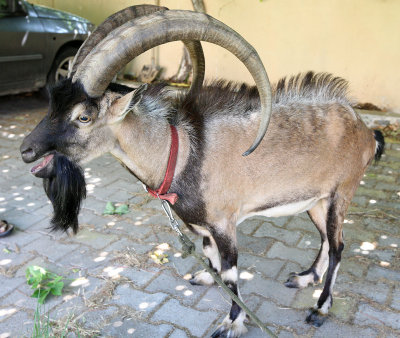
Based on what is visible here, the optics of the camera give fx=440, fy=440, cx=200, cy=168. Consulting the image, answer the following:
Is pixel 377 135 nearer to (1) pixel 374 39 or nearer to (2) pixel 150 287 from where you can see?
(2) pixel 150 287

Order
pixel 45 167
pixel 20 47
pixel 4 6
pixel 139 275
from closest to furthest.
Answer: pixel 45 167
pixel 139 275
pixel 4 6
pixel 20 47

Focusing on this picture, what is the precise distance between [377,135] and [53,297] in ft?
9.56

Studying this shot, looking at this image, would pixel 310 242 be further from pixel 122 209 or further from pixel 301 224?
pixel 122 209

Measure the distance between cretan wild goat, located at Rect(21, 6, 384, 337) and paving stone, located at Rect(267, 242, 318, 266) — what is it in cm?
67

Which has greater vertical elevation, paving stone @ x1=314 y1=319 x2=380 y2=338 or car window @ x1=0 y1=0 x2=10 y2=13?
car window @ x1=0 y1=0 x2=10 y2=13

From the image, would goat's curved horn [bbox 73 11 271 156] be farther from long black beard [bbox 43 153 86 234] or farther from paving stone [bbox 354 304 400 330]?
paving stone [bbox 354 304 400 330]

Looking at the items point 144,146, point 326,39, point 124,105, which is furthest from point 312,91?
point 326,39

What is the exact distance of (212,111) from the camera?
3092 millimetres

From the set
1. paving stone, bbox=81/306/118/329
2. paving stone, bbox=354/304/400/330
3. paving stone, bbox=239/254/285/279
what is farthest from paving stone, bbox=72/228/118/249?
paving stone, bbox=354/304/400/330

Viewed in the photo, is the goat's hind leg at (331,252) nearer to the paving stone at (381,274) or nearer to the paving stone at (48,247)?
the paving stone at (381,274)

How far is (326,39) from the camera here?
791 centimetres

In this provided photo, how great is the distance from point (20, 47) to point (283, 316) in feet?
21.9

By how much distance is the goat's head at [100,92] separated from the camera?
248cm

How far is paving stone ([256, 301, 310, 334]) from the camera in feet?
10.6
